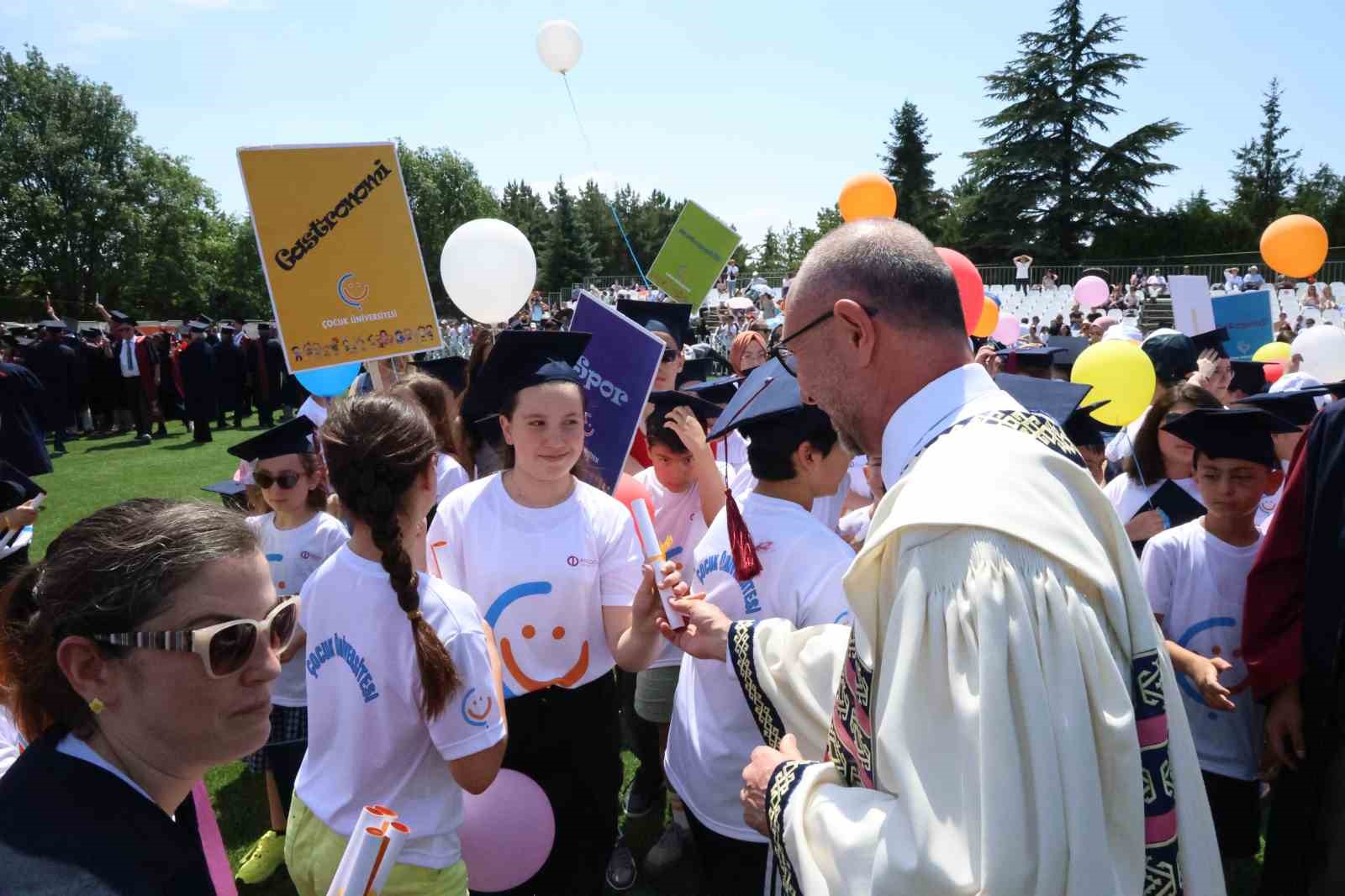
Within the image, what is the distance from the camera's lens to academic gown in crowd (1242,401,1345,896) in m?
2.57

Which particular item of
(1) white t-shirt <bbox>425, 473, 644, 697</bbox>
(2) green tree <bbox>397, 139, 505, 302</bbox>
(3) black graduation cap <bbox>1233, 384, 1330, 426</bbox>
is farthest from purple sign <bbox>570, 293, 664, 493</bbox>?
(2) green tree <bbox>397, 139, 505, 302</bbox>

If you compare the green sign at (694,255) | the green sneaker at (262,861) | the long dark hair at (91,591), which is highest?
the green sign at (694,255)

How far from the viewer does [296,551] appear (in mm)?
3904

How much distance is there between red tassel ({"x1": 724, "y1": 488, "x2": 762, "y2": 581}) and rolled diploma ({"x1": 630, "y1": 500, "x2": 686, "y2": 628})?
259 mm

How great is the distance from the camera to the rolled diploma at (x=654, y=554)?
7.99 feet

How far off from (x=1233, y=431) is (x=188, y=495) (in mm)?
7304

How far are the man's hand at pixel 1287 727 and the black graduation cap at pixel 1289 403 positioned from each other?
1.33 metres

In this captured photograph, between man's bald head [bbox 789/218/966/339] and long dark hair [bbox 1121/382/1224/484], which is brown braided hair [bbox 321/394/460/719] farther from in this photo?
long dark hair [bbox 1121/382/1224/484]

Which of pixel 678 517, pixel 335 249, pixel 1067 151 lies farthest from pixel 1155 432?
pixel 1067 151

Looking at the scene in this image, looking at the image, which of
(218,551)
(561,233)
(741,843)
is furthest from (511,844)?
(561,233)

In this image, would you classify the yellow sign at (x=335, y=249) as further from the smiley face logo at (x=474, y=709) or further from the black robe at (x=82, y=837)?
the black robe at (x=82, y=837)

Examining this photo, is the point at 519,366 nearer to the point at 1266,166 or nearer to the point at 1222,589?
the point at 1222,589

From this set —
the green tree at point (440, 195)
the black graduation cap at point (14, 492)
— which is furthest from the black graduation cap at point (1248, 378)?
the green tree at point (440, 195)

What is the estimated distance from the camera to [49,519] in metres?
10.4
